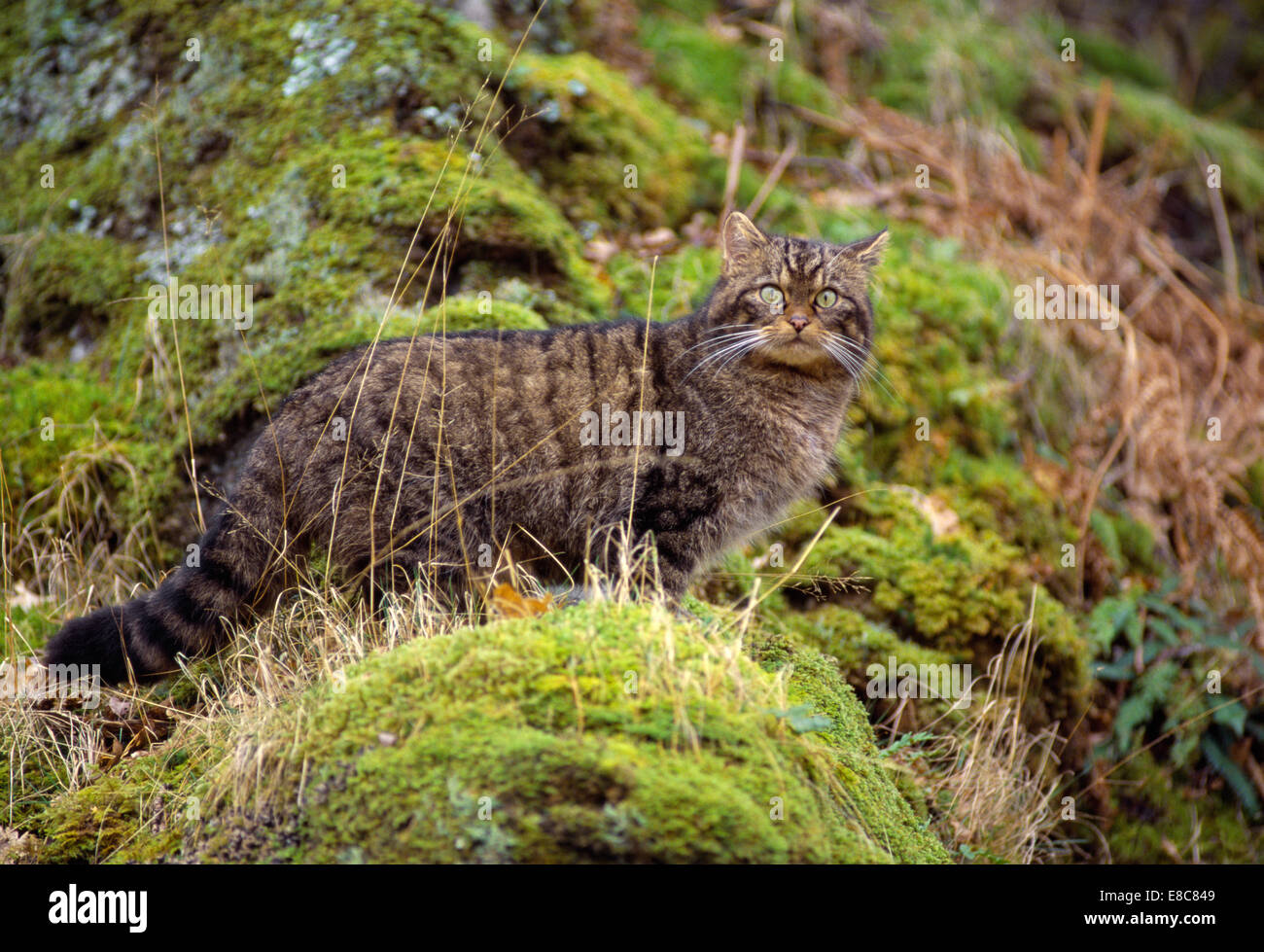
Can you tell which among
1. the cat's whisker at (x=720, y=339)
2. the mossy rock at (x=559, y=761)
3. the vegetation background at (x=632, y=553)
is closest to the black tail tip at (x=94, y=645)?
the vegetation background at (x=632, y=553)

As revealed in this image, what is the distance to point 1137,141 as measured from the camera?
31.8ft

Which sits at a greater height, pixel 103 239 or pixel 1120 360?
pixel 103 239

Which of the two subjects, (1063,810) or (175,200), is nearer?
(1063,810)

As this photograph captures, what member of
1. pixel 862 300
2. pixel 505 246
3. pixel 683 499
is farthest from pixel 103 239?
pixel 862 300

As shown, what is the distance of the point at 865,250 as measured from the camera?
184 inches

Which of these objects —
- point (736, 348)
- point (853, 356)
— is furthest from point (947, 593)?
point (736, 348)
